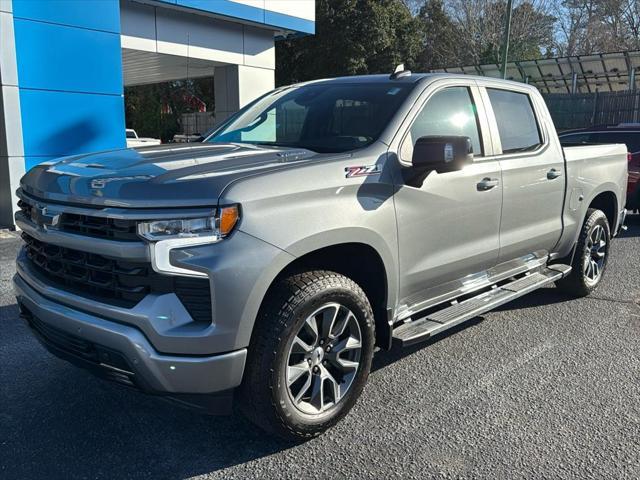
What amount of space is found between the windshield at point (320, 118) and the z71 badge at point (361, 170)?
25 centimetres

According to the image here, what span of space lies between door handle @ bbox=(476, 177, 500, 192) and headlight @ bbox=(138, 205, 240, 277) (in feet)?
6.62

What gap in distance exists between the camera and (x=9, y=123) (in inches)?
361

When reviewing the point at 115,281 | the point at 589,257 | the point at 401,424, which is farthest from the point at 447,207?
the point at 589,257

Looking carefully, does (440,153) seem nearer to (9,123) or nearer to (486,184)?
(486,184)

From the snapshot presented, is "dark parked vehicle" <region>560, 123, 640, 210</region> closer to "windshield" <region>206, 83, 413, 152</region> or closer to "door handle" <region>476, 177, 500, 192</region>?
"door handle" <region>476, 177, 500, 192</region>

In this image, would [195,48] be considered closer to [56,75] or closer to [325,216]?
[56,75]

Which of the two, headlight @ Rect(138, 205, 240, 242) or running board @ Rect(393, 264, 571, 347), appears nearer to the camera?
headlight @ Rect(138, 205, 240, 242)

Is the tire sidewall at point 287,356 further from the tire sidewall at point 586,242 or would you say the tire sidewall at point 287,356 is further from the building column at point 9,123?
the building column at point 9,123

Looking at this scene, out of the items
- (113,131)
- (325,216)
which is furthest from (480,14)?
(325,216)

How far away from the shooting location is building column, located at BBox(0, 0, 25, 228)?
8.98 meters

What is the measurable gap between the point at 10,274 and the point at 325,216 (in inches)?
187

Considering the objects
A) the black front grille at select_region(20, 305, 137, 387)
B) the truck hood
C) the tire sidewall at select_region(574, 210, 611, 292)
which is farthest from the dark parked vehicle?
the black front grille at select_region(20, 305, 137, 387)

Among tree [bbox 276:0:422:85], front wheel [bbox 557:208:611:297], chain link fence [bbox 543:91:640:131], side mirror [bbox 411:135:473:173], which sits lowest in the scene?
front wheel [bbox 557:208:611:297]

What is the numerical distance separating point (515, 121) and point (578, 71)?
24240 mm
